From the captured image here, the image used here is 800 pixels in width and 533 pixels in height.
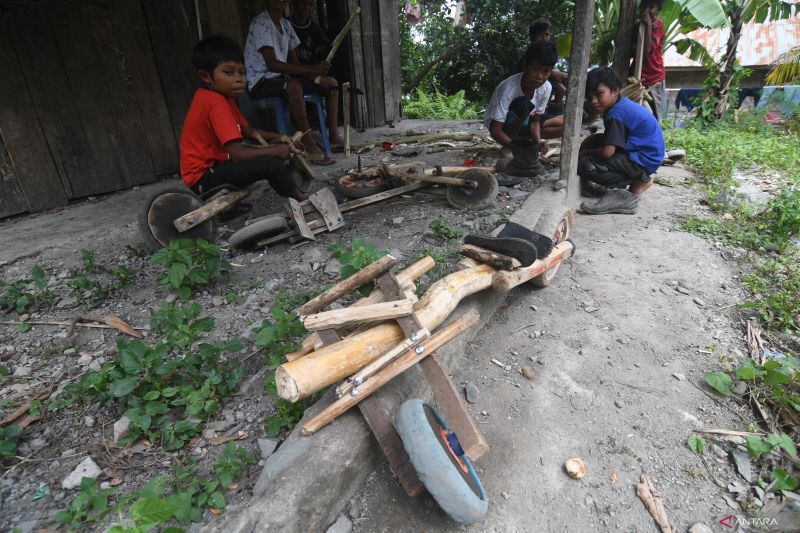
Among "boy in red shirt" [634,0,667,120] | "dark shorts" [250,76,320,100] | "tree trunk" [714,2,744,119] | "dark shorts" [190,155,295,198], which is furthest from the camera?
"tree trunk" [714,2,744,119]

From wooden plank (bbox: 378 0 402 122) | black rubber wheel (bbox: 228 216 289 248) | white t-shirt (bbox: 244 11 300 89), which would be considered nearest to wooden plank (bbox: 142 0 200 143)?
white t-shirt (bbox: 244 11 300 89)

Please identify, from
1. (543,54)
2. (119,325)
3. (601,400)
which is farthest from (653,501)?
(543,54)

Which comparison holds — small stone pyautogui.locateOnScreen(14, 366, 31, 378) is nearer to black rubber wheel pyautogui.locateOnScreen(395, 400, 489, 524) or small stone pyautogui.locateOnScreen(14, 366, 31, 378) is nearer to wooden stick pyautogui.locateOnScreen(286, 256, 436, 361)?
wooden stick pyautogui.locateOnScreen(286, 256, 436, 361)

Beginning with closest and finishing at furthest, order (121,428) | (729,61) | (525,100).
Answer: (121,428)
(525,100)
(729,61)

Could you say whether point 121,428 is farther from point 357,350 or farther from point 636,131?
point 636,131

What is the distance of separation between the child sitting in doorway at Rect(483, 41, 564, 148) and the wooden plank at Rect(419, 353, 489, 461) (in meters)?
3.92

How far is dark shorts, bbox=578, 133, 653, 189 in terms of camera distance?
14.8 ft

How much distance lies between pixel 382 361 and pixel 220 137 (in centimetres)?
276

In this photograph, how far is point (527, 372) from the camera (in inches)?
90.9

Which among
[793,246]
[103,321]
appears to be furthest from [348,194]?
[793,246]

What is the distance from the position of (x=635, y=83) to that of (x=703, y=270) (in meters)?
3.83

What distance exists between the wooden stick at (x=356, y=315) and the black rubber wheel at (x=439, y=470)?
38 cm

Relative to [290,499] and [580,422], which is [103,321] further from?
[580,422]

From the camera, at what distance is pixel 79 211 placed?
4336 mm
